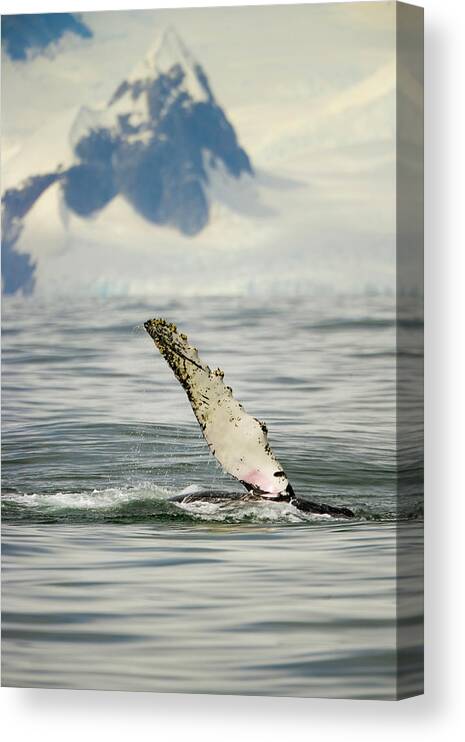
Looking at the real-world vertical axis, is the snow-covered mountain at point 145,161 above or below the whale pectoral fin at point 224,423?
above

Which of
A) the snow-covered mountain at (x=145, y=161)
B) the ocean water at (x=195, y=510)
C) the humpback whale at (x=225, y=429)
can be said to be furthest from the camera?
the snow-covered mountain at (x=145, y=161)

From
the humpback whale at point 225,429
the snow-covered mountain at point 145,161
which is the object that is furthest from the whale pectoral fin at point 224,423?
the snow-covered mountain at point 145,161

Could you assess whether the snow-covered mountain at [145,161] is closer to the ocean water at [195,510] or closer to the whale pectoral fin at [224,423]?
the ocean water at [195,510]

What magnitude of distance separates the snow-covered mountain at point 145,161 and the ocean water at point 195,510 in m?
0.67

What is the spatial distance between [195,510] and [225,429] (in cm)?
66

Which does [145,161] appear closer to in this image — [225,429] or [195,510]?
[225,429]

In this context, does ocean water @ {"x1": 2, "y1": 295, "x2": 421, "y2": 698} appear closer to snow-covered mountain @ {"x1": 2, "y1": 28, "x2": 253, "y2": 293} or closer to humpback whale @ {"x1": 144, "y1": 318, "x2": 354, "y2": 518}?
humpback whale @ {"x1": 144, "y1": 318, "x2": 354, "y2": 518}

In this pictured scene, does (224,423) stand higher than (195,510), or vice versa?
(224,423)

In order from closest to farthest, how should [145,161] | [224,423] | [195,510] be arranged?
[195,510] < [224,423] < [145,161]

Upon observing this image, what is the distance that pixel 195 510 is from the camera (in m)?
17.1

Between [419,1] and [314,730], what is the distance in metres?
5.56

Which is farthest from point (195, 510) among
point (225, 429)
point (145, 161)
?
point (145, 161)

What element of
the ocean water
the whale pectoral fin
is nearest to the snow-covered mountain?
the ocean water

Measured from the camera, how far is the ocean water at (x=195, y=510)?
54.3ft
